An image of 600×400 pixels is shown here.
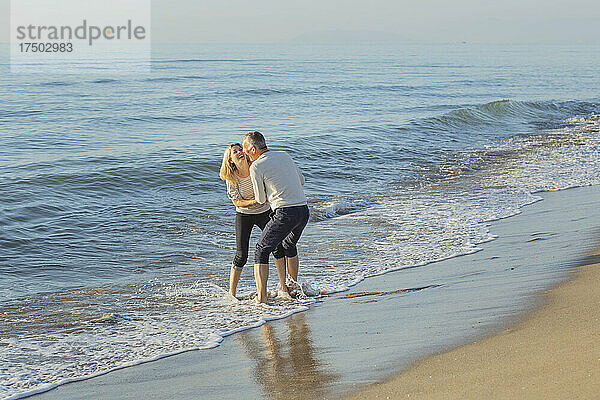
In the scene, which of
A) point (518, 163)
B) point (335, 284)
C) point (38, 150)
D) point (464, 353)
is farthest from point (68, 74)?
point (464, 353)

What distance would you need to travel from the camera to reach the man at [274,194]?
5.78m

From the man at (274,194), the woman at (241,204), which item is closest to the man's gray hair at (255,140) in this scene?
the man at (274,194)

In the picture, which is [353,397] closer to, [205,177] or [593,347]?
[593,347]

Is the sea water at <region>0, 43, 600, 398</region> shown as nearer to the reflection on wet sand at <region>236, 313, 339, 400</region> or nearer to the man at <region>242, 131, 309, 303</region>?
the reflection on wet sand at <region>236, 313, 339, 400</region>

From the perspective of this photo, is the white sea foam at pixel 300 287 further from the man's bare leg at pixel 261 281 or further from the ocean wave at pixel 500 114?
the ocean wave at pixel 500 114

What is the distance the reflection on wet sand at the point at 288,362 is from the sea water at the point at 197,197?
0.99ft

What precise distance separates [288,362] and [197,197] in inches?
297

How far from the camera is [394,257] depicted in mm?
7500

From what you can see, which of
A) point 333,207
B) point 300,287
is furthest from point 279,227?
point 333,207

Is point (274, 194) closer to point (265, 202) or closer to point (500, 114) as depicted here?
point (265, 202)

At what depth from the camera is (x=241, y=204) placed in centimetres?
609

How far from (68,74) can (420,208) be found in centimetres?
3224

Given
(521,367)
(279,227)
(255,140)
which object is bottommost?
(521,367)

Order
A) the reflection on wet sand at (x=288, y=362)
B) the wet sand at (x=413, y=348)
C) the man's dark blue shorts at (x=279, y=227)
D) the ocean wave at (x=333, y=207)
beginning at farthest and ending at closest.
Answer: the ocean wave at (x=333, y=207)
the man's dark blue shorts at (x=279, y=227)
the reflection on wet sand at (x=288, y=362)
the wet sand at (x=413, y=348)
